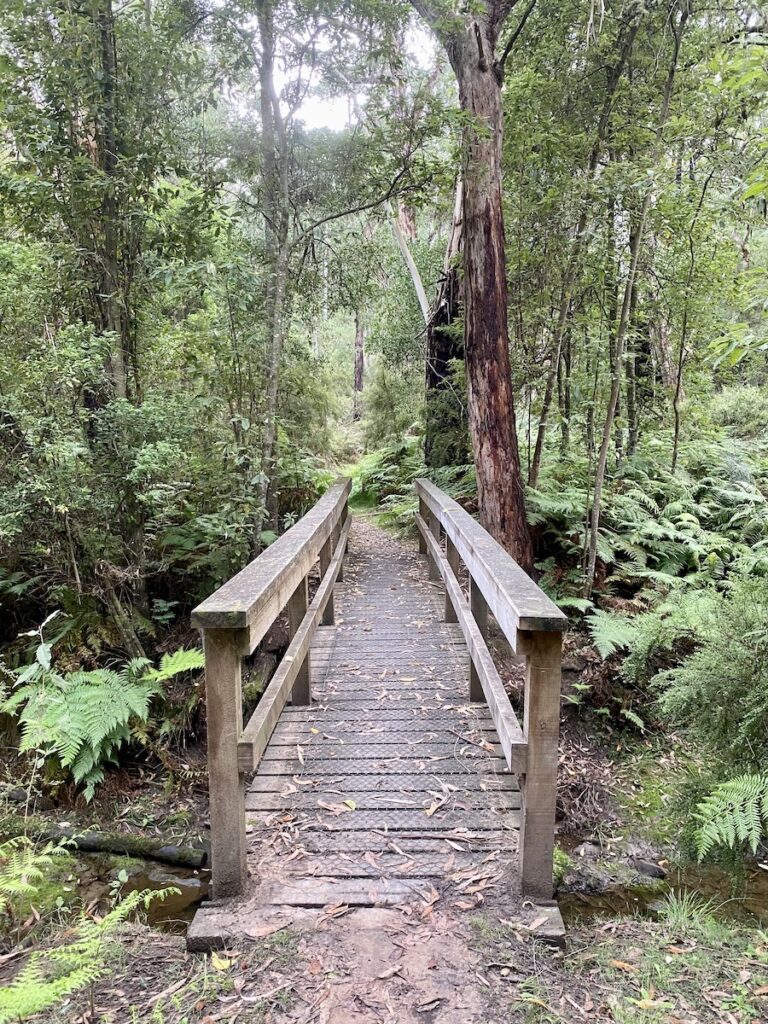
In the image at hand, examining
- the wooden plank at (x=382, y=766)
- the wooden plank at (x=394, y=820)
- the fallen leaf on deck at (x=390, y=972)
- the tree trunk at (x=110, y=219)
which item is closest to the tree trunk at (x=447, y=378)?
the tree trunk at (x=110, y=219)

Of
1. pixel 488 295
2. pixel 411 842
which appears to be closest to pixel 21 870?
pixel 411 842

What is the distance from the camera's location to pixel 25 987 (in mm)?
1960

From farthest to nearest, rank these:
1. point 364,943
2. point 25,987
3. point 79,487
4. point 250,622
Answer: point 79,487, point 250,622, point 364,943, point 25,987

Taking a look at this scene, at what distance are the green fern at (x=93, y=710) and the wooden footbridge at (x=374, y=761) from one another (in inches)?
50.7

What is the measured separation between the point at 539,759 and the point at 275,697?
1272 mm

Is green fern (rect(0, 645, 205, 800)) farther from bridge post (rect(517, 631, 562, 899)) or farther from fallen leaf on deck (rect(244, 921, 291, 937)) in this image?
bridge post (rect(517, 631, 562, 899))

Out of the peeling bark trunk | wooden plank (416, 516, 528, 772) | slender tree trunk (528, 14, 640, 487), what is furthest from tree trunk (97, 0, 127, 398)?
slender tree trunk (528, 14, 640, 487)

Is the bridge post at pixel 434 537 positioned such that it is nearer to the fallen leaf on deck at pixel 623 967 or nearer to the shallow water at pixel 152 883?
the shallow water at pixel 152 883

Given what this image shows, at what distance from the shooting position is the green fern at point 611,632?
16.7 feet

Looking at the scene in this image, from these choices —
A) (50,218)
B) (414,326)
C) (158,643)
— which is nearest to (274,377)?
(50,218)

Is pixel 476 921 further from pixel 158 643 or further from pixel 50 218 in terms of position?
pixel 50 218

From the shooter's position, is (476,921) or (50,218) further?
(50,218)

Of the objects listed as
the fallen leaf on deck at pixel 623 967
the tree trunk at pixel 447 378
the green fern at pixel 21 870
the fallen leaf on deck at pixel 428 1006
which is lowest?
the green fern at pixel 21 870

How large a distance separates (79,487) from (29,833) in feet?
8.24
